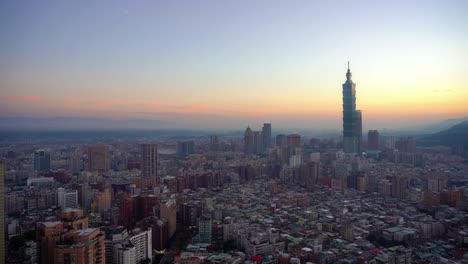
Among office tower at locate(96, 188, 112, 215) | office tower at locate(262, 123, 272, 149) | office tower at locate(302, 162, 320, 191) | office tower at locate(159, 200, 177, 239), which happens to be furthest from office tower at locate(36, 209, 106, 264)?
office tower at locate(262, 123, 272, 149)

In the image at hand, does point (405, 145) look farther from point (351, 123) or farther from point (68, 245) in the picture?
point (68, 245)

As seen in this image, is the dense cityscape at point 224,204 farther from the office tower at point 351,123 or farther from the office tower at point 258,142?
the office tower at point 258,142


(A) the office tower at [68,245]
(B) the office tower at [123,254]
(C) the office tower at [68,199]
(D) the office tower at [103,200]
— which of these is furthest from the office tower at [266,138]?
(A) the office tower at [68,245]

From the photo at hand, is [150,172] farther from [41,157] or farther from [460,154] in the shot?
[460,154]

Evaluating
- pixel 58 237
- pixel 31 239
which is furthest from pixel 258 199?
pixel 58 237

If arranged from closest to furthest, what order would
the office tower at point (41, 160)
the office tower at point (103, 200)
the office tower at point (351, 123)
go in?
the office tower at point (103, 200), the office tower at point (41, 160), the office tower at point (351, 123)

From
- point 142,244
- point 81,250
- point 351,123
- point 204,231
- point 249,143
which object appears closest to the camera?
point 81,250

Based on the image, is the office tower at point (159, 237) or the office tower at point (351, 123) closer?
the office tower at point (159, 237)

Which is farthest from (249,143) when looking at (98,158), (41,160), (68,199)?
(68,199)
